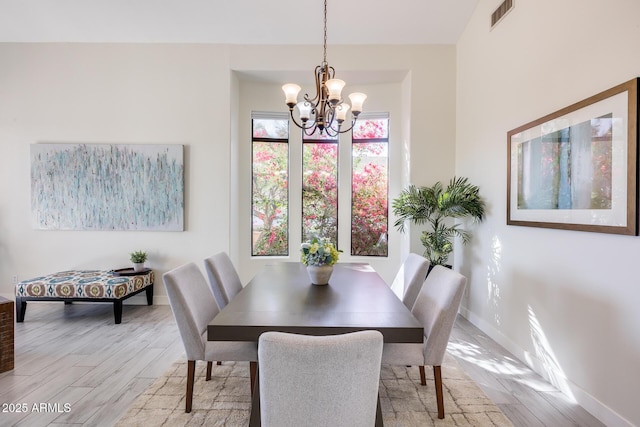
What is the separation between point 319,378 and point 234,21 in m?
3.98

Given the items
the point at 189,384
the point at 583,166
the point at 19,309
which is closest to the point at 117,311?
the point at 19,309

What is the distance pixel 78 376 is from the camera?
2.31 meters

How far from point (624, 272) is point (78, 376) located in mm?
3680

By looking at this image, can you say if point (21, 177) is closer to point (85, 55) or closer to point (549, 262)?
point (85, 55)

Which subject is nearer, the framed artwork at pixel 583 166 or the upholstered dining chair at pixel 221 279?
the framed artwork at pixel 583 166

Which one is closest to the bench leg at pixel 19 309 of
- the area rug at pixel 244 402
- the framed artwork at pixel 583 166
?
the area rug at pixel 244 402

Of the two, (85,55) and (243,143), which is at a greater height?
(85,55)

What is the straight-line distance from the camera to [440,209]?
3502mm

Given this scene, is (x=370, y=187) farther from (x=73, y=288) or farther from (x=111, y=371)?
(x=73, y=288)

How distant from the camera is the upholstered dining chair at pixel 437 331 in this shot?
1.72 metres

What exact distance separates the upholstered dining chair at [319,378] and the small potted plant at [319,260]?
1142 mm

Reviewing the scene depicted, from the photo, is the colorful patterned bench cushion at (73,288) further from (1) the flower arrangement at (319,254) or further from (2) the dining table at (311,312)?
(1) the flower arrangement at (319,254)

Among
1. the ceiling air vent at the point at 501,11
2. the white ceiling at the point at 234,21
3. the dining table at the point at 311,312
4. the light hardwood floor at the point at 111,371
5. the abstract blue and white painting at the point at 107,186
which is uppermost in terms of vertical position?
the white ceiling at the point at 234,21

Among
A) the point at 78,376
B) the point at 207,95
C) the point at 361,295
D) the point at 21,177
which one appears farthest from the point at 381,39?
the point at 21,177
